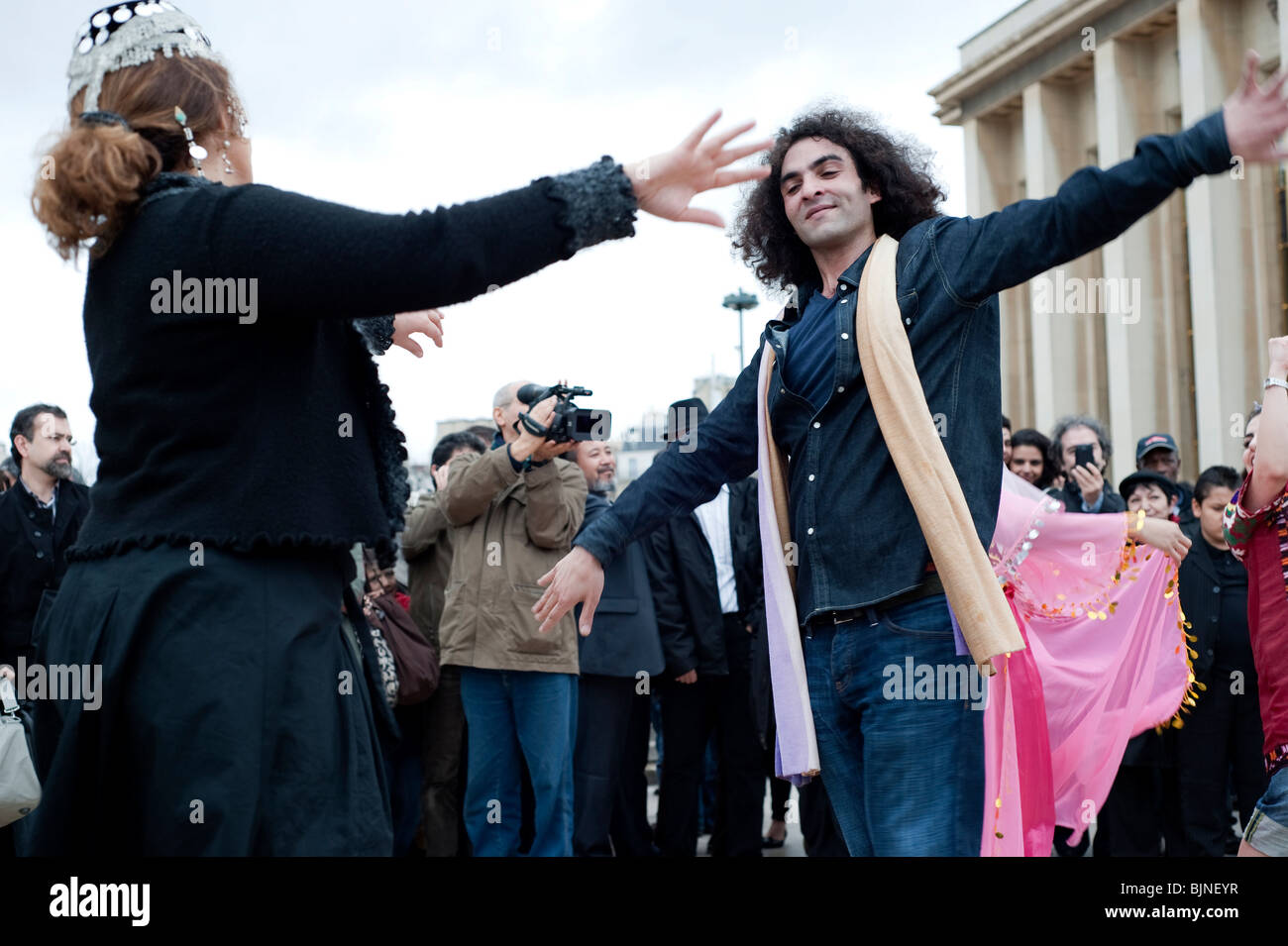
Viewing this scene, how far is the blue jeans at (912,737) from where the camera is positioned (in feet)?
9.23

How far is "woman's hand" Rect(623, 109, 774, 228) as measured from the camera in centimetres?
205

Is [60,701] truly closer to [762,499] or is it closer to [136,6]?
[136,6]

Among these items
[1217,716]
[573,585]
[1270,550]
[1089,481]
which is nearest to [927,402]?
[573,585]

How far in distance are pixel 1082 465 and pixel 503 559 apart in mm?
3403

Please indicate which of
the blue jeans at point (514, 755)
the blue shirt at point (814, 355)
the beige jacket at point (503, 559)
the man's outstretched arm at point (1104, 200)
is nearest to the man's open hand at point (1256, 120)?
the man's outstretched arm at point (1104, 200)

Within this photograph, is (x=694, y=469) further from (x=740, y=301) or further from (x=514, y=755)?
(x=740, y=301)

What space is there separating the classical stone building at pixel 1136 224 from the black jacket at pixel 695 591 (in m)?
12.4

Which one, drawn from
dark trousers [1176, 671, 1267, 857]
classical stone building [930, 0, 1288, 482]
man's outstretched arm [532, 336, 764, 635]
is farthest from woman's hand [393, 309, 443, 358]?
classical stone building [930, 0, 1288, 482]

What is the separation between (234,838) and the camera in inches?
74.4

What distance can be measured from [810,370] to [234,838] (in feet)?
6.05

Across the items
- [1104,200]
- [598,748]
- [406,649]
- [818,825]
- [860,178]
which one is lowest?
[818,825]

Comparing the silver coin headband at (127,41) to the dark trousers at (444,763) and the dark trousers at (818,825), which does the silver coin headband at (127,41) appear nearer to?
the dark trousers at (444,763)

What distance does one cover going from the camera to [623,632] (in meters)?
6.83
